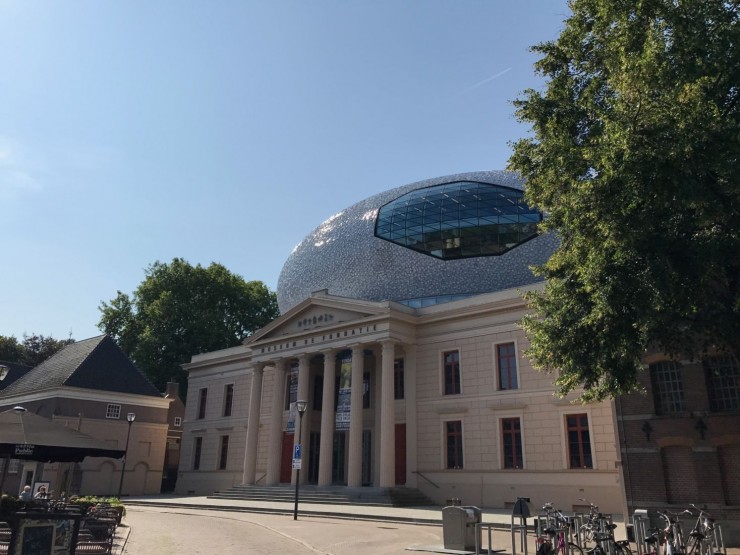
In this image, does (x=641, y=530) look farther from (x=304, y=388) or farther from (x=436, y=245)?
(x=436, y=245)

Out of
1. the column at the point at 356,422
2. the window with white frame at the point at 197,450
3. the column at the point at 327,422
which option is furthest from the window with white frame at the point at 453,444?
the window with white frame at the point at 197,450

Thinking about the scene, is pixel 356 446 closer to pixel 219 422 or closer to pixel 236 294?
pixel 219 422

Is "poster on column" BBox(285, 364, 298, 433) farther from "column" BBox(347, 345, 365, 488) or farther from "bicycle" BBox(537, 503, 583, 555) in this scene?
"bicycle" BBox(537, 503, 583, 555)

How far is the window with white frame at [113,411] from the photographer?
4077 centimetres

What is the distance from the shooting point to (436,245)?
3650 cm

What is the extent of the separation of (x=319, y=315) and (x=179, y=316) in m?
26.1

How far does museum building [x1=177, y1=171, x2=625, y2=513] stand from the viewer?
26.9 metres

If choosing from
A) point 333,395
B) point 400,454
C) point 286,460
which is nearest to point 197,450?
point 286,460

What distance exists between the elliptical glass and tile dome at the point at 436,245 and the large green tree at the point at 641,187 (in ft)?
58.8

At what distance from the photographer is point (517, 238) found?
1375 inches

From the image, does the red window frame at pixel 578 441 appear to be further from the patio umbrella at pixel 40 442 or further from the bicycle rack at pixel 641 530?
the patio umbrella at pixel 40 442

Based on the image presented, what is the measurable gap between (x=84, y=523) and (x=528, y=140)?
14.7 metres

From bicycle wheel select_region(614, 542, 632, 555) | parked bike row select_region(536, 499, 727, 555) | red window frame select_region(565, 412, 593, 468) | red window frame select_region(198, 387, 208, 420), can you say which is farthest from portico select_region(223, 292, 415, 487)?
bicycle wheel select_region(614, 542, 632, 555)

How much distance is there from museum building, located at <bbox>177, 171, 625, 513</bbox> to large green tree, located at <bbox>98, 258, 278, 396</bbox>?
12430mm
